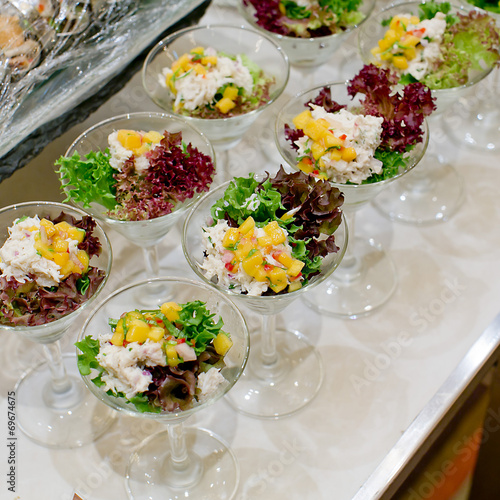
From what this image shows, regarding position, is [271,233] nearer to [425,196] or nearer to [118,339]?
[118,339]

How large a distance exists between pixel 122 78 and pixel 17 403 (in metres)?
1.21

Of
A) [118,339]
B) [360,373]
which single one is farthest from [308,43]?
[118,339]

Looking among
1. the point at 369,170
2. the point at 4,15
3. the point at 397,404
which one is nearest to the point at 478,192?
the point at 369,170

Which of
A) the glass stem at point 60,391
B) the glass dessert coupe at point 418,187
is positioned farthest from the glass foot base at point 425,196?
the glass stem at point 60,391

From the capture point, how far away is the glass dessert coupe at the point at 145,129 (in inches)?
75.5

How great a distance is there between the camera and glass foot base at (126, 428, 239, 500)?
187 cm

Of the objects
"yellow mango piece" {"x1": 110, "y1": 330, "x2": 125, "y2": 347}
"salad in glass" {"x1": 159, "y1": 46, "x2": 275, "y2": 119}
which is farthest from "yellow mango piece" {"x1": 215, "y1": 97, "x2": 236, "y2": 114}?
"yellow mango piece" {"x1": 110, "y1": 330, "x2": 125, "y2": 347}

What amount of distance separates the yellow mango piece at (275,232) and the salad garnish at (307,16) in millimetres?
1195

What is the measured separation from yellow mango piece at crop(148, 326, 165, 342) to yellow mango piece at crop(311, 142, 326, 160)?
29.6 inches

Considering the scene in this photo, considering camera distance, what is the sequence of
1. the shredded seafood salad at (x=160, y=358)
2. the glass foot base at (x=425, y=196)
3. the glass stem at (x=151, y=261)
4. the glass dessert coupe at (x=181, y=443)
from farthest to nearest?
the glass foot base at (x=425, y=196), the glass stem at (x=151, y=261), the glass dessert coupe at (x=181, y=443), the shredded seafood salad at (x=160, y=358)

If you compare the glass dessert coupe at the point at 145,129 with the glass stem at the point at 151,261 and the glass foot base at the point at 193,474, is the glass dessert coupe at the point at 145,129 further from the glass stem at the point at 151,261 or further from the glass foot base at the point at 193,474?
the glass foot base at the point at 193,474

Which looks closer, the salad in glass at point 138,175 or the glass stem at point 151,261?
the salad in glass at point 138,175

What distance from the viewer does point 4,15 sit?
7.29ft

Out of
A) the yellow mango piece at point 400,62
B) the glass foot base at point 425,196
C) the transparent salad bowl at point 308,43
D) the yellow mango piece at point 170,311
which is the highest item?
the yellow mango piece at point 170,311
